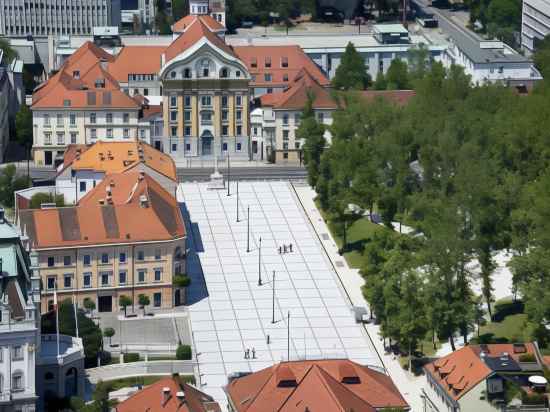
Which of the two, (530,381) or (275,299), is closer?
(530,381)

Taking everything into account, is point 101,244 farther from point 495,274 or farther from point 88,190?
point 495,274

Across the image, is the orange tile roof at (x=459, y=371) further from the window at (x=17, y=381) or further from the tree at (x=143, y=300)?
the tree at (x=143, y=300)

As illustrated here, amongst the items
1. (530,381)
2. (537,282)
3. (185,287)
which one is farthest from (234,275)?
(530,381)

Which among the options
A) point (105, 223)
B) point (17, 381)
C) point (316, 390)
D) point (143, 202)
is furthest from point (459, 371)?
point (143, 202)

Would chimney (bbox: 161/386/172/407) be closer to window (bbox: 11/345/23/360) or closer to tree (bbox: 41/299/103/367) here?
window (bbox: 11/345/23/360)

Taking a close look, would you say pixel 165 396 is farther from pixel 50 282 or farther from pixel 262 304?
pixel 262 304

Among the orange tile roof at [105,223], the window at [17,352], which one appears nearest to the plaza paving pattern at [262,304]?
the orange tile roof at [105,223]
